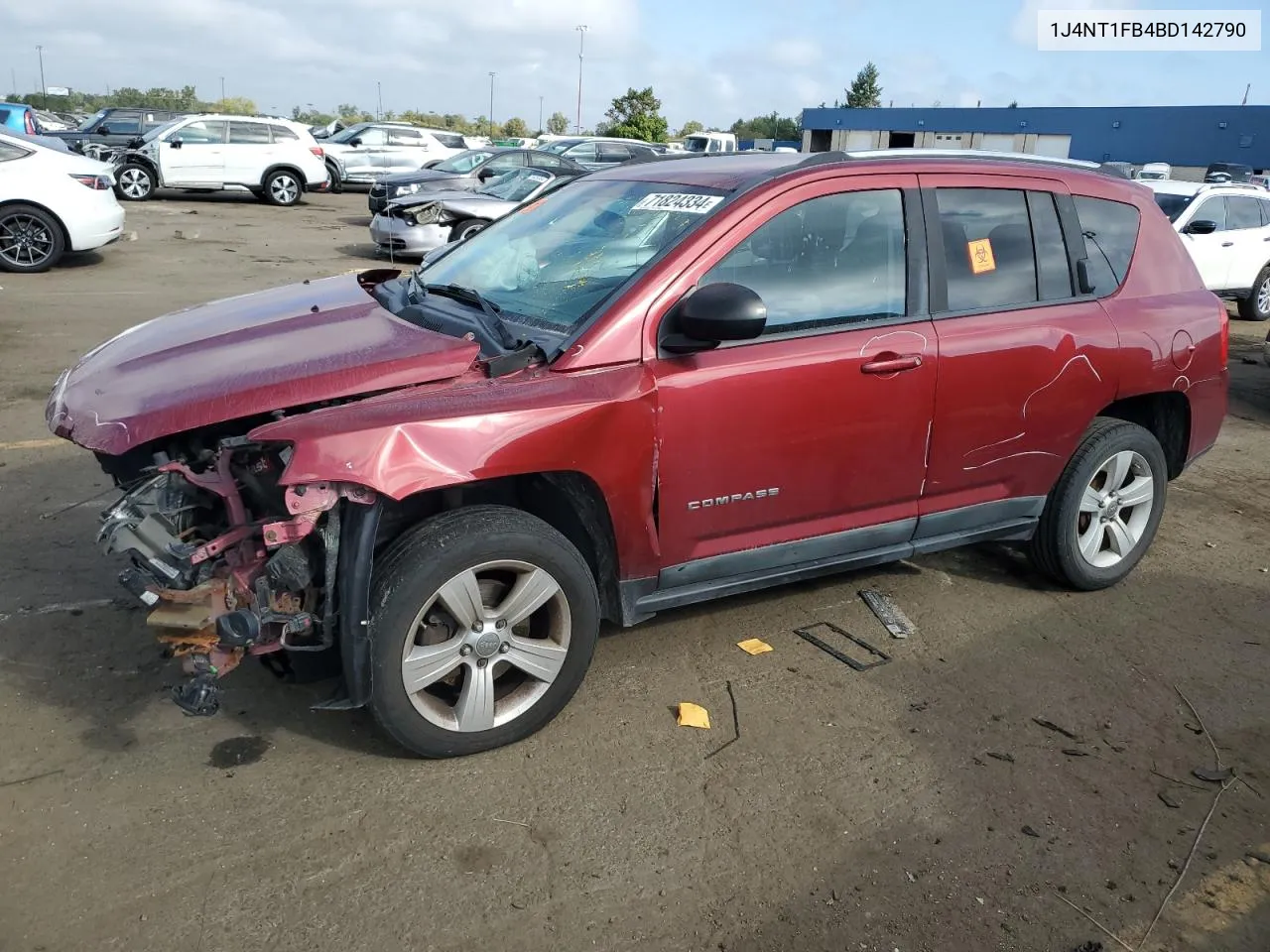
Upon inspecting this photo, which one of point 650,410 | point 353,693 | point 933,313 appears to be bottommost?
point 353,693

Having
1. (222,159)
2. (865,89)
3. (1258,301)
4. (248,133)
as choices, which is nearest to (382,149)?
(248,133)

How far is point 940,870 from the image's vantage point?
2773 mm

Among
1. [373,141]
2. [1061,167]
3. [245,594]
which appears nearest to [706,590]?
[245,594]

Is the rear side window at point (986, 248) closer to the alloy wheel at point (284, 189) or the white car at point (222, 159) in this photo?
the white car at point (222, 159)

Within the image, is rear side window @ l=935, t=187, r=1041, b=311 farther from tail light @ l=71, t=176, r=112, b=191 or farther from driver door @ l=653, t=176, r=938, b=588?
tail light @ l=71, t=176, r=112, b=191

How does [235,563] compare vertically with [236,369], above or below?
below

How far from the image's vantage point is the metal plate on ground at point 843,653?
3873 millimetres

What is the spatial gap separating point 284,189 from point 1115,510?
20113mm

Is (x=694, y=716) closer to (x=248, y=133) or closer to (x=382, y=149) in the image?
(x=248, y=133)

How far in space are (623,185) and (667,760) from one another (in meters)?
2.26

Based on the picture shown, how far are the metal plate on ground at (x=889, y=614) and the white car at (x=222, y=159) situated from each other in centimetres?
1949

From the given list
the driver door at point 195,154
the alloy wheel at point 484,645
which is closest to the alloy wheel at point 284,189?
the driver door at point 195,154

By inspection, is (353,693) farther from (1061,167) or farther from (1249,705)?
(1061,167)

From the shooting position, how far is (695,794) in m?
3.06
